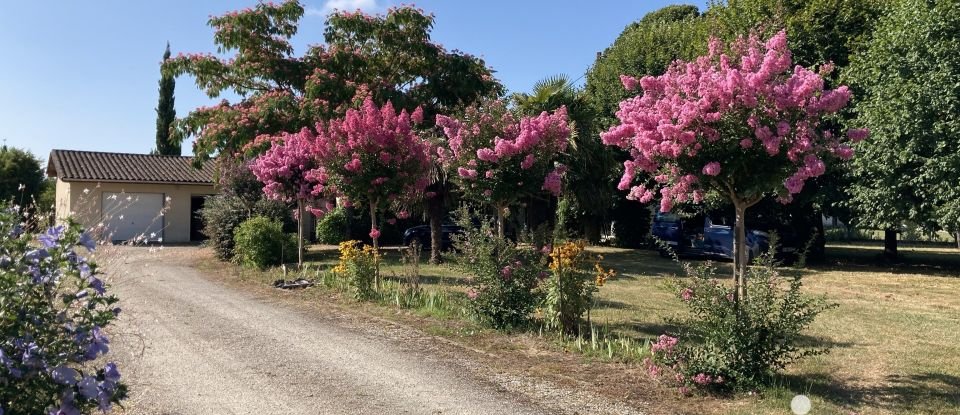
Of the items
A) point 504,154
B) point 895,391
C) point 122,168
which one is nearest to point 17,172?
point 122,168

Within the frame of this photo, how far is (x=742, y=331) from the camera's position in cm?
564

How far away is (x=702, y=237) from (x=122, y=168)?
76.2 feet

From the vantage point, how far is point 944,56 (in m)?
15.4

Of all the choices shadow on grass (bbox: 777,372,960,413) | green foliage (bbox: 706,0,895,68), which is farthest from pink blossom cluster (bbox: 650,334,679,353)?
green foliage (bbox: 706,0,895,68)

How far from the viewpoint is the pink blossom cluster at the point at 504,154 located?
9.14 metres

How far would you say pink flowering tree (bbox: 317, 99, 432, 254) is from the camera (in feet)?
35.6

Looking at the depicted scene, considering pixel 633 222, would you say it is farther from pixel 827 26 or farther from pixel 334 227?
pixel 334 227

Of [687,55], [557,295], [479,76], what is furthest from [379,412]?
[687,55]

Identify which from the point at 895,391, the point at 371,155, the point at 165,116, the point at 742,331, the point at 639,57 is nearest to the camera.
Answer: the point at 742,331

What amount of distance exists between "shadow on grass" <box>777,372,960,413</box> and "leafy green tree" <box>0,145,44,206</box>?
37.2 meters

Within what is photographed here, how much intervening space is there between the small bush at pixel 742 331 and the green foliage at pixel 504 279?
243 centimetres

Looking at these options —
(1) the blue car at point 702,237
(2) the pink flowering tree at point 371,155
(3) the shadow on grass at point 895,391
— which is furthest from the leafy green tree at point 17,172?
(3) the shadow on grass at point 895,391

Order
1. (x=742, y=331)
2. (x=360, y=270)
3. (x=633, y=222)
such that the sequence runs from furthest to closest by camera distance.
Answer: (x=633, y=222), (x=360, y=270), (x=742, y=331)

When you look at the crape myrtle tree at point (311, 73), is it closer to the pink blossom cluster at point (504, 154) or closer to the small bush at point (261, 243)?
the small bush at point (261, 243)
